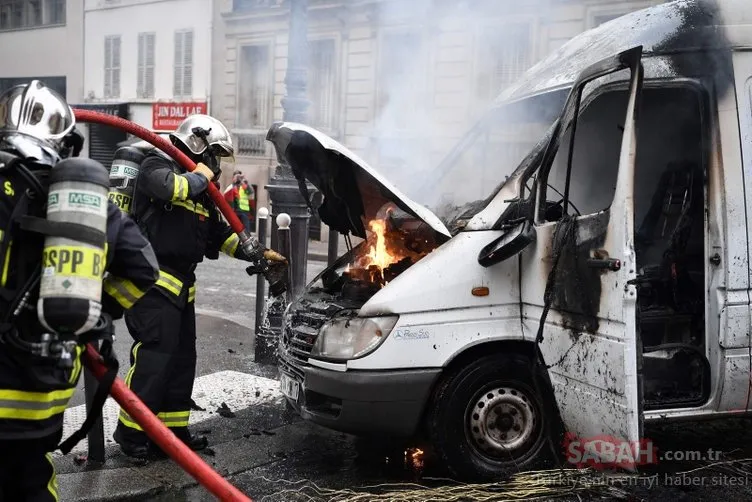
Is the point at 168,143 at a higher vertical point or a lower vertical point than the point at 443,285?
higher

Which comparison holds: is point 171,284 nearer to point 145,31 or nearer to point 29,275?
point 29,275

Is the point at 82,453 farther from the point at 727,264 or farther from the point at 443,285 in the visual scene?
the point at 727,264

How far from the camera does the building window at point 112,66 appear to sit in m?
25.5

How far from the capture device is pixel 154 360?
4.35 metres

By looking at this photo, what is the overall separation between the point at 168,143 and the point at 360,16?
15665 mm

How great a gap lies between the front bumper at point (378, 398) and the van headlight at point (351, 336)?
4.1 inches

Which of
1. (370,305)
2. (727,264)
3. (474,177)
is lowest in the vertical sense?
(370,305)

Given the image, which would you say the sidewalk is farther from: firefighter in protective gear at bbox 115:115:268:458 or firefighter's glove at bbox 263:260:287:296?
firefighter's glove at bbox 263:260:287:296

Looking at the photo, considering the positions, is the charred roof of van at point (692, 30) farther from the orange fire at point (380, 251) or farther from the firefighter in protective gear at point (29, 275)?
the firefighter in protective gear at point (29, 275)

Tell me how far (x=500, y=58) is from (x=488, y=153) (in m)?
11.0

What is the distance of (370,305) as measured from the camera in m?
3.86

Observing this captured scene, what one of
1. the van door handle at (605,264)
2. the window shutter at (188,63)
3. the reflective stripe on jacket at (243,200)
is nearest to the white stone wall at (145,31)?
the window shutter at (188,63)

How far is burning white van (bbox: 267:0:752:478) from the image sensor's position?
3670 mm

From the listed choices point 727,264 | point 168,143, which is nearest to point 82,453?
point 168,143
